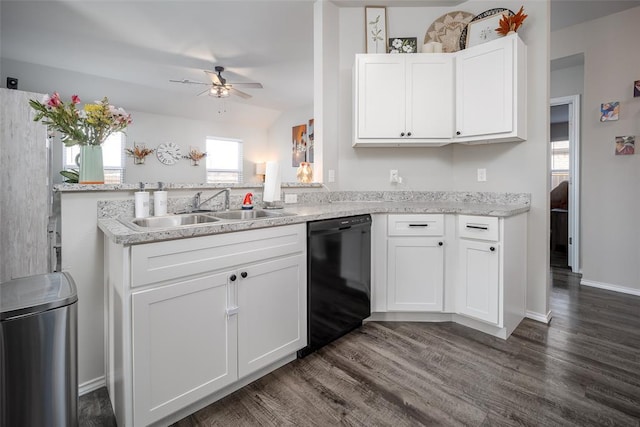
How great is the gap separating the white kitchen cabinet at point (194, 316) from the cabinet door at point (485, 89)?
167 cm

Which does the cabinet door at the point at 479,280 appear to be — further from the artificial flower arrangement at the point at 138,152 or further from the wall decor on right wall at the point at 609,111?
the artificial flower arrangement at the point at 138,152

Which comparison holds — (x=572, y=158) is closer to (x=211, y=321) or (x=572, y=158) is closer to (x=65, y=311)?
(x=211, y=321)

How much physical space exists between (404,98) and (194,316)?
2183 millimetres

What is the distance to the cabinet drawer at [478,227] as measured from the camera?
2.08 meters

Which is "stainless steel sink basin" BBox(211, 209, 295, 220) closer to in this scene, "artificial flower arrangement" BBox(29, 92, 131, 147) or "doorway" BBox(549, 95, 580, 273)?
"artificial flower arrangement" BBox(29, 92, 131, 147)

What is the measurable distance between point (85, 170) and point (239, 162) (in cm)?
570

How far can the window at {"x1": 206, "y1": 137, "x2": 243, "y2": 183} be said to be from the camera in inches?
264

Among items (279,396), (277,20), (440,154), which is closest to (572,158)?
(440,154)

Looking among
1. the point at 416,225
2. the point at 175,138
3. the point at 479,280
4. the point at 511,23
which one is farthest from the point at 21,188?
the point at 175,138

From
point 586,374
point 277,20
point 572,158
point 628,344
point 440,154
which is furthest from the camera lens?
point 572,158

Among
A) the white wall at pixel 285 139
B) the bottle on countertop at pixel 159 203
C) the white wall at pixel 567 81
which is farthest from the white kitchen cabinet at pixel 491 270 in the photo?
the white wall at pixel 285 139

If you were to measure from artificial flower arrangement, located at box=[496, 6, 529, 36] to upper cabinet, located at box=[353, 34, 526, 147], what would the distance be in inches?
6.2

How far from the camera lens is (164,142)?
19.5ft

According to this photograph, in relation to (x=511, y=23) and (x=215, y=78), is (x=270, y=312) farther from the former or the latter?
(x=215, y=78)
